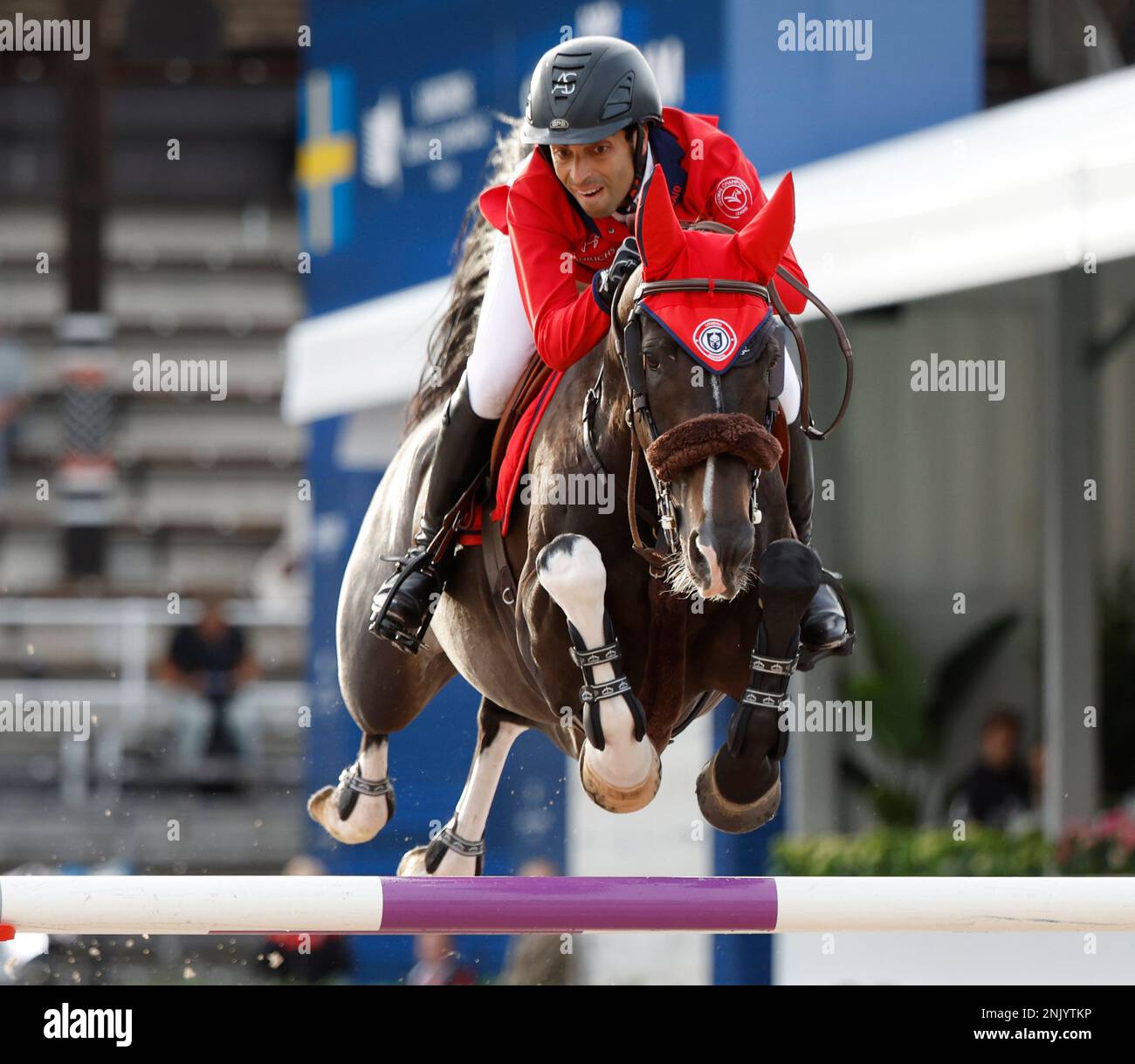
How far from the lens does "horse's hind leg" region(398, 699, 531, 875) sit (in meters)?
4.37

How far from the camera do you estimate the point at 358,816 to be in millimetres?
4406

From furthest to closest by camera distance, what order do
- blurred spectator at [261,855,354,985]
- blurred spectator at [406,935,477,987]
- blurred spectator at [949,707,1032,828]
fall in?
blurred spectator at [949,707,1032,828], blurred spectator at [261,855,354,985], blurred spectator at [406,935,477,987]

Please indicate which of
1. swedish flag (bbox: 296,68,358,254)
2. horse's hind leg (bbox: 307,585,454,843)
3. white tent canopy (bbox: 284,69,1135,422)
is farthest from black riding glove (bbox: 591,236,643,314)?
swedish flag (bbox: 296,68,358,254)

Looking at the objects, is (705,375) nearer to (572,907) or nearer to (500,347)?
(500,347)

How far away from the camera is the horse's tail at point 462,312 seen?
418cm

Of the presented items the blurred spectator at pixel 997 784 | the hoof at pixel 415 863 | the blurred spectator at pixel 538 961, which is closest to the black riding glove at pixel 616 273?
the hoof at pixel 415 863

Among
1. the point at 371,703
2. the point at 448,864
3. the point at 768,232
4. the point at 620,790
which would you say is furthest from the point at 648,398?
the point at 448,864

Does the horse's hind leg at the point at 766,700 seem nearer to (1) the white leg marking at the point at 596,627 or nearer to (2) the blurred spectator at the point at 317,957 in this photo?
(1) the white leg marking at the point at 596,627

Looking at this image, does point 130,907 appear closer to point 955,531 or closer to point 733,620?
point 733,620

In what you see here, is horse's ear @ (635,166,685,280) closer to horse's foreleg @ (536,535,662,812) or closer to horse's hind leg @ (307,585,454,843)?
horse's foreleg @ (536,535,662,812)

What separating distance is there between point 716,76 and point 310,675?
2.82 meters

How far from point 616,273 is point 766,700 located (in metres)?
0.79

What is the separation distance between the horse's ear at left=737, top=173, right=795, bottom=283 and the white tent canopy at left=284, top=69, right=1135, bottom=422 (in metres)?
2.16

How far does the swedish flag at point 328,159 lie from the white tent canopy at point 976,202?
1946mm
